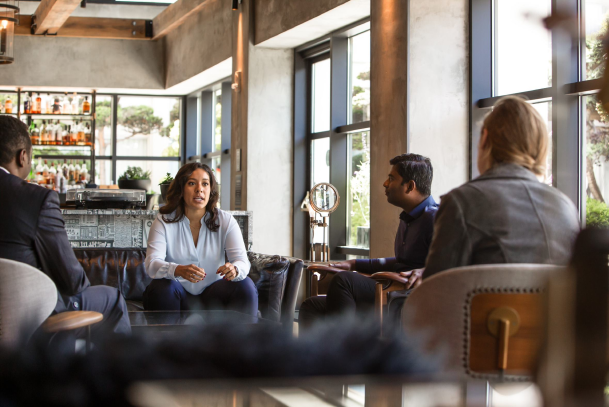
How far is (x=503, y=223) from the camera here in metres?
1.59

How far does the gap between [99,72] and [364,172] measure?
16.4 feet

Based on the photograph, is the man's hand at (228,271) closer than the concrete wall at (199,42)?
Yes

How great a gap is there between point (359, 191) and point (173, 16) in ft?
13.4

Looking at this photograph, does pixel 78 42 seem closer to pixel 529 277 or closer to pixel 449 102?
pixel 449 102

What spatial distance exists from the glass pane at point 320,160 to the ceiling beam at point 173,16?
2406 mm

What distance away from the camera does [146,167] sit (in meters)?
10.1

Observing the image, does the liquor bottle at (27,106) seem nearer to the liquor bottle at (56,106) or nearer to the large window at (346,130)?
the liquor bottle at (56,106)

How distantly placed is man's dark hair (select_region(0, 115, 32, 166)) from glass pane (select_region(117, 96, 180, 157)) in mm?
7989

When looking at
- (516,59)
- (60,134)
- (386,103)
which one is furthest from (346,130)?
(60,134)

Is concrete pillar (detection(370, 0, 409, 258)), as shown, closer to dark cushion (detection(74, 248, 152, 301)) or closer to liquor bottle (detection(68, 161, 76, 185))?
dark cushion (detection(74, 248, 152, 301))

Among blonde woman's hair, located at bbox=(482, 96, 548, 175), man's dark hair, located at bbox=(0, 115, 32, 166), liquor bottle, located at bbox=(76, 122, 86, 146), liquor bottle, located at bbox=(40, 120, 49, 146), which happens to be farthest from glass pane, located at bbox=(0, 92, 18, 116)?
blonde woman's hair, located at bbox=(482, 96, 548, 175)

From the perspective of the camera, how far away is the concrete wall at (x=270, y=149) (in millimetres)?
6914

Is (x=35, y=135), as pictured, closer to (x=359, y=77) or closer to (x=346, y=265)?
(x=359, y=77)

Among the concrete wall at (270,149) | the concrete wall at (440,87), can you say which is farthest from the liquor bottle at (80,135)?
the concrete wall at (440,87)
